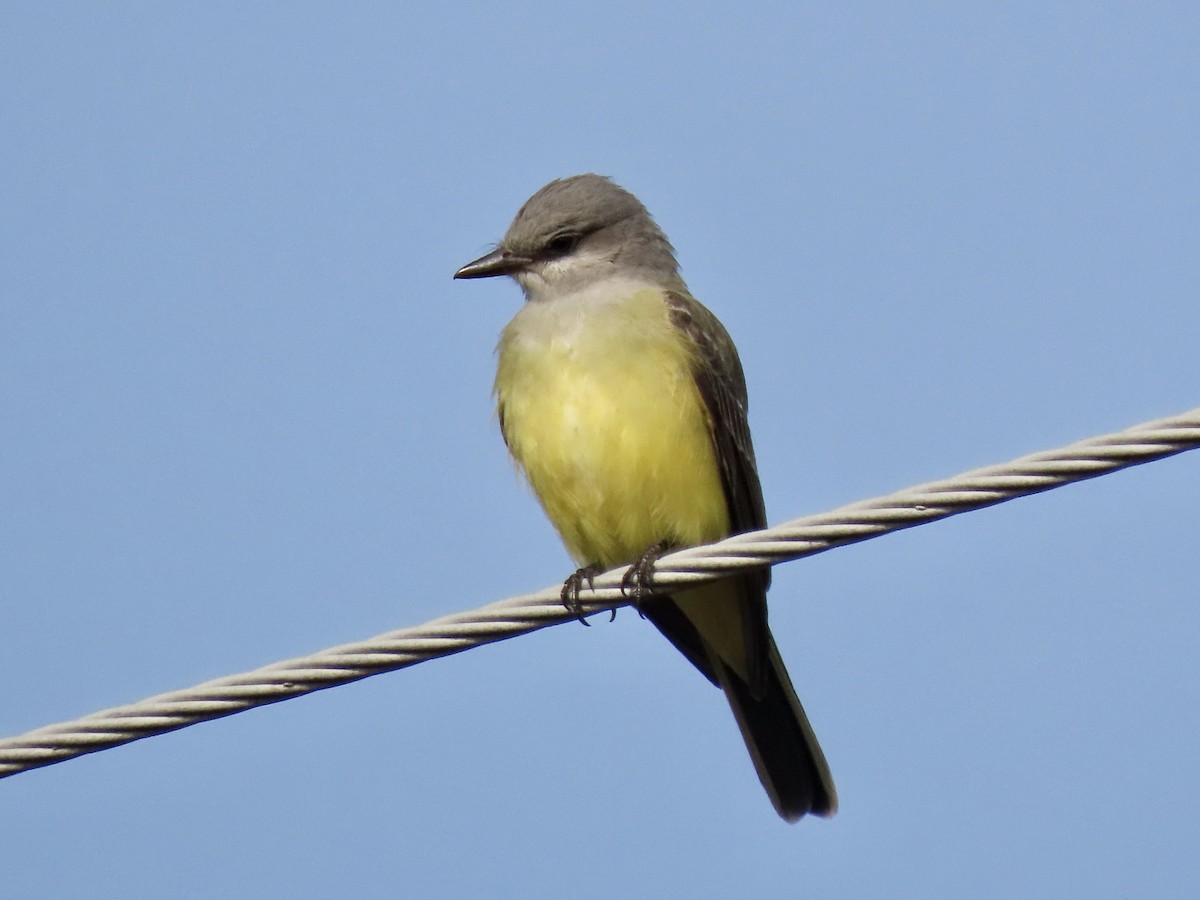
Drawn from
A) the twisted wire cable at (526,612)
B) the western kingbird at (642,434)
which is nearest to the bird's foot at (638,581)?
→ the western kingbird at (642,434)

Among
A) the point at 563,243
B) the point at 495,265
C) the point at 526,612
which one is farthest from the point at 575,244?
the point at 526,612

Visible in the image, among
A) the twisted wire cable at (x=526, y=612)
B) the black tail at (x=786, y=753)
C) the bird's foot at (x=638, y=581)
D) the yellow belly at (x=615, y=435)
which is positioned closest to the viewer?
the twisted wire cable at (x=526, y=612)

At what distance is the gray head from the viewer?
669 cm

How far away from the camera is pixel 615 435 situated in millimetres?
5762

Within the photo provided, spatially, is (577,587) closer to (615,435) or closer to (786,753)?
(615,435)

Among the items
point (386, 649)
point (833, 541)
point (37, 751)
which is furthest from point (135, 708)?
point (833, 541)

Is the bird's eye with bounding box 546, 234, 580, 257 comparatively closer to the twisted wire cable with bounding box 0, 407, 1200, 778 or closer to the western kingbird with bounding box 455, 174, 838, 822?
the western kingbird with bounding box 455, 174, 838, 822

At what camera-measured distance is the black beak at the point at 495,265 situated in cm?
681

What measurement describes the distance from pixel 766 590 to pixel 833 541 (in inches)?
88.2

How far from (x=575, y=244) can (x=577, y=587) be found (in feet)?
6.15

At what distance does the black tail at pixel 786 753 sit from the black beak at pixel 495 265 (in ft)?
5.76

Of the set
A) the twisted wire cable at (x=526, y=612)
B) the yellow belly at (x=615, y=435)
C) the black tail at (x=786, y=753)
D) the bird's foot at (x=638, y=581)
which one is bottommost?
the black tail at (x=786, y=753)

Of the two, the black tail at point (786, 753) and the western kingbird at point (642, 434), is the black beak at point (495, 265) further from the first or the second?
the black tail at point (786, 753)

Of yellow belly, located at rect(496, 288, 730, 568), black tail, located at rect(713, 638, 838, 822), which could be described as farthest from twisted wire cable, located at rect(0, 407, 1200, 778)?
black tail, located at rect(713, 638, 838, 822)
